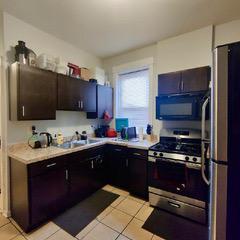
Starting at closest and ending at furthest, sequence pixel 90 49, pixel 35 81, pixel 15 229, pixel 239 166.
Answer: pixel 239 166
pixel 15 229
pixel 35 81
pixel 90 49

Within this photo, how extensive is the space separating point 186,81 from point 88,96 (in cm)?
173

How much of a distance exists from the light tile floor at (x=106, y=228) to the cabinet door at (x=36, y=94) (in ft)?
4.39

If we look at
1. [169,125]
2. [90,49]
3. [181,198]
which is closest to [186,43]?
[169,125]

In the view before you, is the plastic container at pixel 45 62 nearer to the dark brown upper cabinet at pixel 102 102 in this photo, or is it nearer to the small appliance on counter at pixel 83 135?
the dark brown upper cabinet at pixel 102 102

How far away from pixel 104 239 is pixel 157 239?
0.58 metres

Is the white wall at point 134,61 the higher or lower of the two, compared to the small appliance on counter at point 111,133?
higher

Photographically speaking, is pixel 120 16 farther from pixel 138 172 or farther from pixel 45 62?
pixel 138 172

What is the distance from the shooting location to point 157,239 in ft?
5.64

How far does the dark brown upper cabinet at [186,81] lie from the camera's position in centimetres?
226

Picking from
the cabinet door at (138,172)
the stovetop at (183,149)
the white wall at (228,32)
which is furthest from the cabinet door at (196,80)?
the cabinet door at (138,172)

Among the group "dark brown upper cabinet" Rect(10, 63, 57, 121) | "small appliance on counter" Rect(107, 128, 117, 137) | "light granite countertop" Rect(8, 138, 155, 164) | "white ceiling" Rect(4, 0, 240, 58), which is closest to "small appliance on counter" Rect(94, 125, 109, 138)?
"small appliance on counter" Rect(107, 128, 117, 137)

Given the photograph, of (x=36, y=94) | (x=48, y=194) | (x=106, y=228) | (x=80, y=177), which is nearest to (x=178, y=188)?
(x=106, y=228)

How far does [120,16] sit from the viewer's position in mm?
2143

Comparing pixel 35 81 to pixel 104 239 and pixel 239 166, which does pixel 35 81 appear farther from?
pixel 239 166
